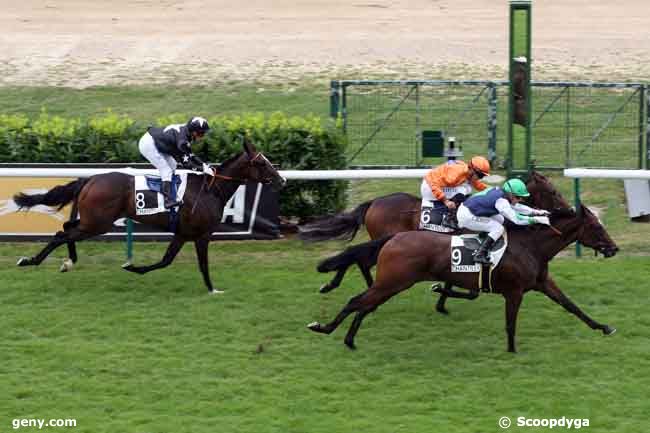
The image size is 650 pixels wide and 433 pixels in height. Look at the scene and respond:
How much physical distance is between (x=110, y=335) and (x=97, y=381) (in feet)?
3.36

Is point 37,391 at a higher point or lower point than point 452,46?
lower

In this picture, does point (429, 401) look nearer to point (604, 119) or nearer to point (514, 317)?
point (514, 317)

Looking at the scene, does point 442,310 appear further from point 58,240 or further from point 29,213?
point 29,213

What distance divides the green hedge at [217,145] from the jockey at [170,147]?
4.75 feet

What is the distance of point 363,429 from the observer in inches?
300

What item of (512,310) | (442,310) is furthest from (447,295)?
(512,310)

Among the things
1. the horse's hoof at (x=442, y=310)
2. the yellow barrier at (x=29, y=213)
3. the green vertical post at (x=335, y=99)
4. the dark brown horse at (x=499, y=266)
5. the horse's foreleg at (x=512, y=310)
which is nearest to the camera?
the dark brown horse at (x=499, y=266)

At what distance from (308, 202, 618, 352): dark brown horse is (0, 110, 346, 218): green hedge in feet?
10.5

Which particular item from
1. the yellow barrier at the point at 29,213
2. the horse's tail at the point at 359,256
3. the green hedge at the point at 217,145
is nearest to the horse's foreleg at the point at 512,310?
the horse's tail at the point at 359,256

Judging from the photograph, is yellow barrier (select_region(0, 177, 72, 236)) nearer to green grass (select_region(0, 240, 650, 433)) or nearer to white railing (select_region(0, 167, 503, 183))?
white railing (select_region(0, 167, 503, 183))

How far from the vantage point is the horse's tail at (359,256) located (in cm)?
905

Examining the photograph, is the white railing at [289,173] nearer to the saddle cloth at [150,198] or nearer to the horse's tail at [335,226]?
the saddle cloth at [150,198]

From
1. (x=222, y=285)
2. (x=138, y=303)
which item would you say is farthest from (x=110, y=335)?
(x=222, y=285)

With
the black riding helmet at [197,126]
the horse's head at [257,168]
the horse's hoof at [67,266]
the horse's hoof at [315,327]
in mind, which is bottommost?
the horse's hoof at [315,327]
